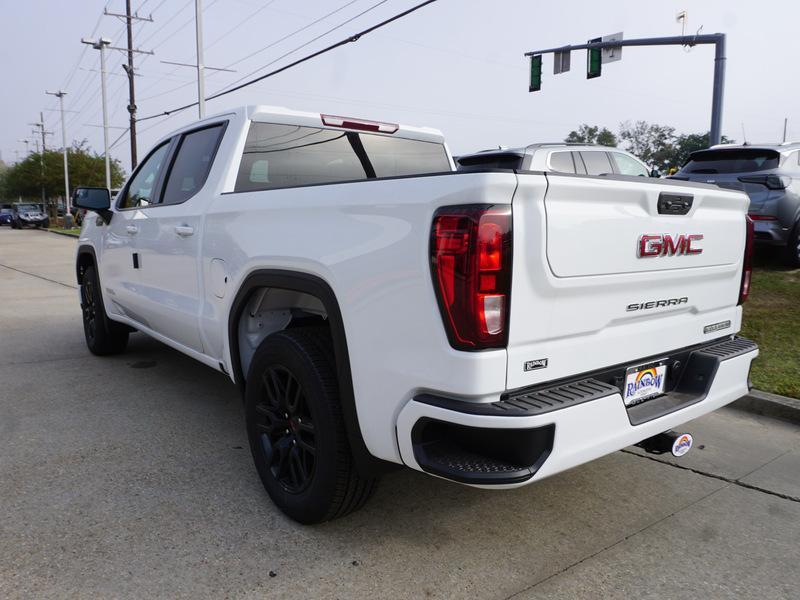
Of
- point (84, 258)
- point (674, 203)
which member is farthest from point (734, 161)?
point (84, 258)

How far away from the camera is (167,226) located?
4.00 m

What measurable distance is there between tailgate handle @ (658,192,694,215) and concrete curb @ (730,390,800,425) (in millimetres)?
2390

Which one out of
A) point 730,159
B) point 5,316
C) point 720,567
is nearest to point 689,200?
point 720,567

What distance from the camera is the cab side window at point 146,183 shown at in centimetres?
455

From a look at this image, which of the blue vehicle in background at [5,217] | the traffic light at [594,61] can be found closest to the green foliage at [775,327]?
the traffic light at [594,61]

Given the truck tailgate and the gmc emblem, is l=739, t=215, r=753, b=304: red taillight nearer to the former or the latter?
the truck tailgate

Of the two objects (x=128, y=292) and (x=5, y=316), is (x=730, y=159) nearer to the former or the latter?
(x=128, y=292)

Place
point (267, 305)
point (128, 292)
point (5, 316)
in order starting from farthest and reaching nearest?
1. point (5, 316)
2. point (128, 292)
3. point (267, 305)

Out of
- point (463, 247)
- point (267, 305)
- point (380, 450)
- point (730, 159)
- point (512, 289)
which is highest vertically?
point (730, 159)

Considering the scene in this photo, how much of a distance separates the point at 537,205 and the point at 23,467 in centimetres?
303

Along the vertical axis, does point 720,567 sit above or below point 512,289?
below

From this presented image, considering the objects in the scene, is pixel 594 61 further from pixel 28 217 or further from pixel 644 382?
pixel 28 217

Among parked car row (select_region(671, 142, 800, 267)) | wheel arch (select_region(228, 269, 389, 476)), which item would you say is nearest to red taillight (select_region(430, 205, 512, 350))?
wheel arch (select_region(228, 269, 389, 476))

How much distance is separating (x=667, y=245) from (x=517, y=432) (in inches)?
42.8
